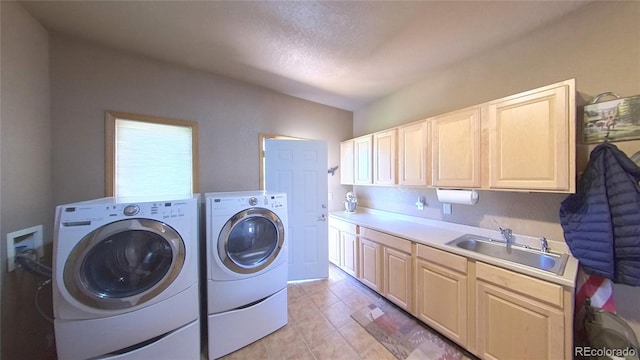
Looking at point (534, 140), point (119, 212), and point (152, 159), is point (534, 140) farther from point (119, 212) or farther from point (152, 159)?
point (152, 159)

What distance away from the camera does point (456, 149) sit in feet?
6.14

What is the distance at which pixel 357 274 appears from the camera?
2641mm

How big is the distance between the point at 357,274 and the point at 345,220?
698 millimetres

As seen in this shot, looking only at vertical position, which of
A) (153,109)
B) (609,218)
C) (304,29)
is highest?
(304,29)

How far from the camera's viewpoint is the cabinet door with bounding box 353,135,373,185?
2.83m

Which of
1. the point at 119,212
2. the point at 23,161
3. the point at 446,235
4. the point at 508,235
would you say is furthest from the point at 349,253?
the point at 23,161

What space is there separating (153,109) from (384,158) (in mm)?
2630

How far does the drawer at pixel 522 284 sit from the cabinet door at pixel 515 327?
41 millimetres

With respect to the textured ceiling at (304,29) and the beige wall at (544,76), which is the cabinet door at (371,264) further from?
A: the textured ceiling at (304,29)

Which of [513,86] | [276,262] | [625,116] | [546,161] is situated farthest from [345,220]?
[625,116]

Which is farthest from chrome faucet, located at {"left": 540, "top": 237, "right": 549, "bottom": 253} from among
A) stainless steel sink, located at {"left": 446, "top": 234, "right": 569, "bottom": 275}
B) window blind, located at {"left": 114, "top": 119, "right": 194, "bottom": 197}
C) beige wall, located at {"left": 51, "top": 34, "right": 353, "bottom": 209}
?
window blind, located at {"left": 114, "top": 119, "right": 194, "bottom": 197}

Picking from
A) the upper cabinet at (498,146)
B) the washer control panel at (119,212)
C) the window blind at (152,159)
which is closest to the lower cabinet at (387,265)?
the upper cabinet at (498,146)

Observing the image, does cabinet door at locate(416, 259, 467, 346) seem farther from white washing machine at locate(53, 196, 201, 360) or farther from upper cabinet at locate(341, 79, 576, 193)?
white washing machine at locate(53, 196, 201, 360)

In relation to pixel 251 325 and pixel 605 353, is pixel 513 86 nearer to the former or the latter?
pixel 605 353
